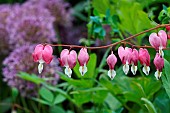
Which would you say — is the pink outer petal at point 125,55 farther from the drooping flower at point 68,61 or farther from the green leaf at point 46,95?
the green leaf at point 46,95

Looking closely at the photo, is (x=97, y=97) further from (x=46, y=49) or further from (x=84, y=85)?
(x=46, y=49)

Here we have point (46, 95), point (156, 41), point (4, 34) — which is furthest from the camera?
point (4, 34)

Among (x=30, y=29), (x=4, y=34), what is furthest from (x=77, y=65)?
(x=4, y=34)

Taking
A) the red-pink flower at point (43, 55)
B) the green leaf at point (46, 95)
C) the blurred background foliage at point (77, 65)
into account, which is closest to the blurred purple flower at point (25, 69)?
the blurred background foliage at point (77, 65)

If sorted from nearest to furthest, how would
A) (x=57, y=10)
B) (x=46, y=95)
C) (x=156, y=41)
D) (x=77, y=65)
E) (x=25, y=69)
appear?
(x=156, y=41) < (x=77, y=65) < (x=46, y=95) < (x=25, y=69) < (x=57, y=10)

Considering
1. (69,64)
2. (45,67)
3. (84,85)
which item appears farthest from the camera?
(45,67)

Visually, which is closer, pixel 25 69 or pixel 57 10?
pixel 25 69

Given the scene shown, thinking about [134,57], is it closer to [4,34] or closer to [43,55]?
[43,55]

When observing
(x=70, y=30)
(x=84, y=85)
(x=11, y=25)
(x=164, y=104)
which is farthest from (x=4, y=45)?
(x=164, y=104)
